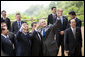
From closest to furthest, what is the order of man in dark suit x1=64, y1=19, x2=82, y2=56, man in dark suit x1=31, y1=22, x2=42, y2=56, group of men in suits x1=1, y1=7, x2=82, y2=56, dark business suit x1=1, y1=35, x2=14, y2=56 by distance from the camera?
1. dark business suit x1=1, y1=35, x2=14, y2=56
2. group of men in suits x1=1, y1=7, x2=82, y2=56
3. man in dark suit x1=31, y1=22, x2=42, y2=56
4. man in dark suit x1=64, y1=19, x2=82, y2=56

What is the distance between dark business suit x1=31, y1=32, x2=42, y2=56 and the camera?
5.93 m

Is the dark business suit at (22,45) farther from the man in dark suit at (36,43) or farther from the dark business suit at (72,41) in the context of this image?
the dark business suit at (72,41)

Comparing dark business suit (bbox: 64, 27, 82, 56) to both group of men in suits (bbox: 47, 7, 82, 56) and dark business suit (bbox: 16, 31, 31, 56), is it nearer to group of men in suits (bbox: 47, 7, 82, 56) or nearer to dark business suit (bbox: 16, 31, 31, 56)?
group of men in suits (bbox: 47, 7, 82, 56)

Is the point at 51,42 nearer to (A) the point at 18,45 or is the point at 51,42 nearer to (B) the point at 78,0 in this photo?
(A) the point at 18,45

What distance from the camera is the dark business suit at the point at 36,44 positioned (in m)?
5.93

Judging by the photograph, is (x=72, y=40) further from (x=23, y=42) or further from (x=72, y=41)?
(x=23, y=42)

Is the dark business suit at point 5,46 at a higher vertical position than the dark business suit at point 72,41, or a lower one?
higher

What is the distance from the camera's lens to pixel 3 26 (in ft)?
17.8

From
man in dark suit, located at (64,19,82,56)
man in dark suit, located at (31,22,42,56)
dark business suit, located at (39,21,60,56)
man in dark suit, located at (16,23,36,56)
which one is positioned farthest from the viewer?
man in dark suit, located at (64,19,82,56)

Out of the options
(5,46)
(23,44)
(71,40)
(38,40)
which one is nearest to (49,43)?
(38,40)

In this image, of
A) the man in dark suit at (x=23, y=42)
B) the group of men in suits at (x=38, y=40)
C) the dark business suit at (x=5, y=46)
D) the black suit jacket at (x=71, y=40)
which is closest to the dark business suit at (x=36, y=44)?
the group of men in suits at (x=38, y=40)

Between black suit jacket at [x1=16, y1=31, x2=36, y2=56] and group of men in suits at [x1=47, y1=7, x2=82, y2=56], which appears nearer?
black suit jacket at [x1=16, y1=31, x2=36, y2=56]

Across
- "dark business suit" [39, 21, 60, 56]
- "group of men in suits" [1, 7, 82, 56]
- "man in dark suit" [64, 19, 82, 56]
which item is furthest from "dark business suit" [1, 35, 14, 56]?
"man in dark suit" [64, 19, 82, 56]

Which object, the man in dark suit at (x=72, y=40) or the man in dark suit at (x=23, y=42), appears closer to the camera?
the man in dark suit at (x=23, y=42)
